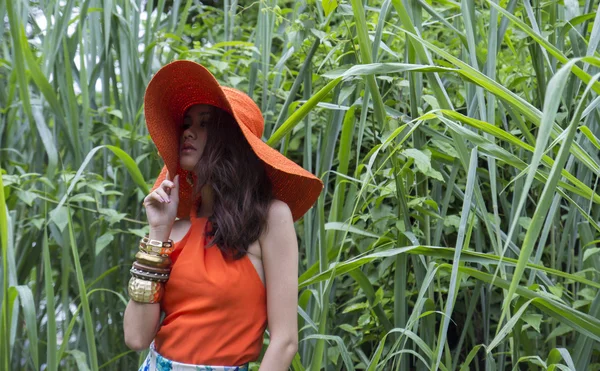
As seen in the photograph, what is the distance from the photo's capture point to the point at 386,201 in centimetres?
225

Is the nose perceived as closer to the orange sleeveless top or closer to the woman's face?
the woman's face

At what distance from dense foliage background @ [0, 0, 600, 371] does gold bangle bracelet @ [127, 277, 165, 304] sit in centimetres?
15

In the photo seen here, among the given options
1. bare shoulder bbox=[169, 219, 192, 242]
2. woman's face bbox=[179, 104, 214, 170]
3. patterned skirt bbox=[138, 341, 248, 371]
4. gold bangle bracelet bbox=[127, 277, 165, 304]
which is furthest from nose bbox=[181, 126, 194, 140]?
patterned skirt bbox=[138, 341, 248, 371]

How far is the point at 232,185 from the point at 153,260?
0.19m

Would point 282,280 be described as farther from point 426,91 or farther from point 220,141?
point 426,91

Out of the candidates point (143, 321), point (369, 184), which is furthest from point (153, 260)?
point (369, 184)

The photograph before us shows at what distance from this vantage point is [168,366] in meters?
1.54

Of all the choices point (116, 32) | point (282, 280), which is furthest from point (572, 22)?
point (116, 32)

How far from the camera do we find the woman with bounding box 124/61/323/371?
151 cm

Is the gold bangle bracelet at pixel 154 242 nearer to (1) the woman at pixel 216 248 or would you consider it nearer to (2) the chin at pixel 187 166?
(1) the woman at pixel 216 248

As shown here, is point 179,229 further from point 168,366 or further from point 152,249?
point 168,366

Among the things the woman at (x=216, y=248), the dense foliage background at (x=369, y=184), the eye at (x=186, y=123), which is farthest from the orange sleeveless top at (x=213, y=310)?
the eye at (x=186, y=123)

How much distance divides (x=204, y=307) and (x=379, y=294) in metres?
0.48

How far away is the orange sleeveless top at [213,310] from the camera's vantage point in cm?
151
